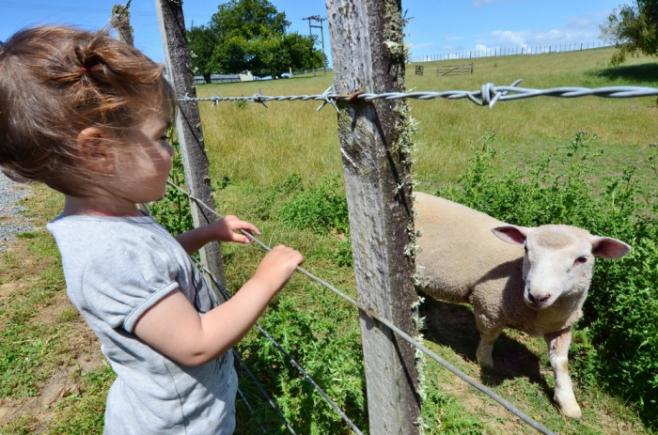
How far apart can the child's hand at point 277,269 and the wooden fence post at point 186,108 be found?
5.08 ft

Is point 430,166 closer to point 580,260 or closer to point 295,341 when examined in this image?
point 580,260

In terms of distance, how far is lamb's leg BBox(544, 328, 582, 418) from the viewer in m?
2.82

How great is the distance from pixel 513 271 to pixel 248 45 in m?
75.9

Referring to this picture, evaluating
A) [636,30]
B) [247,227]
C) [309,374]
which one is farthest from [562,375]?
[636,30]

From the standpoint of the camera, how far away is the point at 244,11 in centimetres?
7750

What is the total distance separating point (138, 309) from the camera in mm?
972

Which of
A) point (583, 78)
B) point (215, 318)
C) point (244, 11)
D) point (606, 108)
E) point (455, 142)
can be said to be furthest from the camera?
point (244, 11)

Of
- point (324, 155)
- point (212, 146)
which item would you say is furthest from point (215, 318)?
point (212, 146)

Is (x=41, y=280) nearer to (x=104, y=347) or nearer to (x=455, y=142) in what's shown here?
(x=104, y=347)

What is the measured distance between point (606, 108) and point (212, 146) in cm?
1317

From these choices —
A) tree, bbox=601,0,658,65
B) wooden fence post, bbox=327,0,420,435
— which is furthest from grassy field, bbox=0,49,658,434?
tree, bbox=601,0,658,65

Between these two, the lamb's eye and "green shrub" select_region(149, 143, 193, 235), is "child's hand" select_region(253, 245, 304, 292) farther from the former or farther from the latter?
"green shrub" select_region(149, 143, 193, 235)

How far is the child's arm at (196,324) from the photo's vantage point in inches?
39.0

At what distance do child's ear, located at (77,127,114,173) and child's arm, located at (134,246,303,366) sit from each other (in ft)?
1.16
